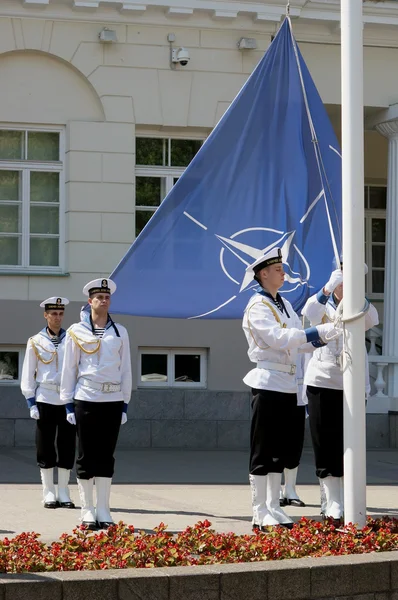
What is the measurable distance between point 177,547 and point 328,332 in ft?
5.77

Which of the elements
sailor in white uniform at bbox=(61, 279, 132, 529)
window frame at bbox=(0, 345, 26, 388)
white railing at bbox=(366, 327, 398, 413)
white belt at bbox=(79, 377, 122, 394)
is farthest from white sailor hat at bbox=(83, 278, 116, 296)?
white railing at bbox=(366, 327, 398, 413)

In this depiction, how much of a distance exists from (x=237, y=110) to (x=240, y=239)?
930 millimetres

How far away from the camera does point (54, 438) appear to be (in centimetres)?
1104

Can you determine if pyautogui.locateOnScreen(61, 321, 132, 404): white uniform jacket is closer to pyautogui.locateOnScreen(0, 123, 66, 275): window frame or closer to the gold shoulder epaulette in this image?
the gold shoulder epaulette

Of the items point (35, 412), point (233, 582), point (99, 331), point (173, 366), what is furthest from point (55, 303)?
point (173, 366)

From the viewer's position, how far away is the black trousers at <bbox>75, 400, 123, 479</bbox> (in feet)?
30.5

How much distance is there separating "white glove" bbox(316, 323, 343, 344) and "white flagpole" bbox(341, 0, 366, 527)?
0.08 meters

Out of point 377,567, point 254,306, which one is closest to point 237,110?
point 254,306

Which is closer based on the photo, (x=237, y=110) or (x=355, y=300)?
(x=355, y=300)

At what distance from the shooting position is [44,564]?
21.3ft

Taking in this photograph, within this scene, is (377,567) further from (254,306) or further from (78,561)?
(254,306)

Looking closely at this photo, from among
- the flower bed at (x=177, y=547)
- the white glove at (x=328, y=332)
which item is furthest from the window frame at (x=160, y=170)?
the flower bed at (x=177, y=547)

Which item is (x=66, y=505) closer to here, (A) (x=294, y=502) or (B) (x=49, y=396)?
(B) (x=49, y=396)

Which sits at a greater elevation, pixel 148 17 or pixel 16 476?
pixel 148 17
